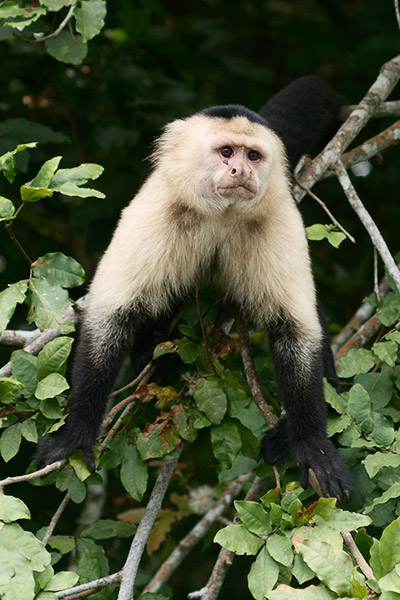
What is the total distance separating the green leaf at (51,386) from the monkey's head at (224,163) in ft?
2.71

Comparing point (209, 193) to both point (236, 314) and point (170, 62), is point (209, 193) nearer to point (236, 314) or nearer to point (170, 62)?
point (236, 314)

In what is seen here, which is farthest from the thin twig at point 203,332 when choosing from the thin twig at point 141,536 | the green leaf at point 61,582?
the green leaf at point 61,582

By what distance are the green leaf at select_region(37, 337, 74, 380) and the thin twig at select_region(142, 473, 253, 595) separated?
1.15 metres

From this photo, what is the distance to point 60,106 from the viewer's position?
4.61 metres

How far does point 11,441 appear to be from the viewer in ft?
7.69

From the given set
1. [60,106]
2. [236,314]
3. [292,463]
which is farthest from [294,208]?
[60,106]

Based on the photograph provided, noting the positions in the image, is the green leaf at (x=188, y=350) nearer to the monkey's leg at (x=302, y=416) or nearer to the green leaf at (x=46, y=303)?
the monkey's leg at (x=302, y=416)

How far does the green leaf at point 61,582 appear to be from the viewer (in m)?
1.84

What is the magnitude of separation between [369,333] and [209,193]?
107 cm

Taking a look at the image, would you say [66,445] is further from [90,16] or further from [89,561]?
[90,16]

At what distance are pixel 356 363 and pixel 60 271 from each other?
1.07m

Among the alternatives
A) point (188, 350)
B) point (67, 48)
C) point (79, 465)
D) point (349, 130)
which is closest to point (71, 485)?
point (79, 465)

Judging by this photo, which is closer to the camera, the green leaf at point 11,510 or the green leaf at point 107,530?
the green leaf at point 11,510

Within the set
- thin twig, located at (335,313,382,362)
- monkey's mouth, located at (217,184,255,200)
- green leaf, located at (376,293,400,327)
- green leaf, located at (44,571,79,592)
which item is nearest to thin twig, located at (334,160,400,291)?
green leaf, located at (376,293,400,327)
